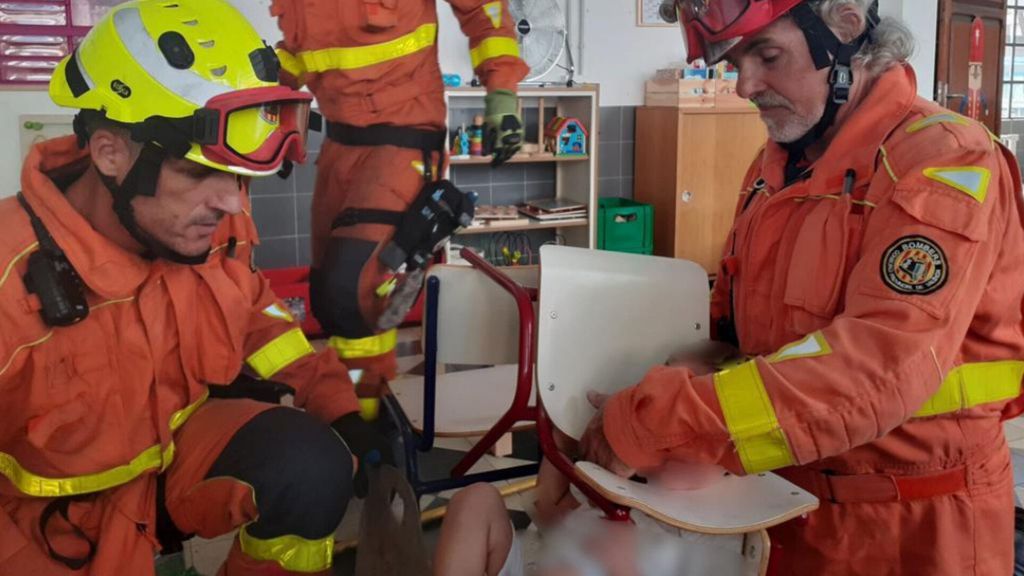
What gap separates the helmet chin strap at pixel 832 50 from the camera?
1434 millimetres

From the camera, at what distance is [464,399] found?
7.38 ft

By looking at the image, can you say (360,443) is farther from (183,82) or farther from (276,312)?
(183,82)

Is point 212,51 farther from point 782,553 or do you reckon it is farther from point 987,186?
point 782,553

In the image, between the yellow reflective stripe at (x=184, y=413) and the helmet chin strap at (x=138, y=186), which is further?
the yellow reflective stripe at (x=184, y=413)

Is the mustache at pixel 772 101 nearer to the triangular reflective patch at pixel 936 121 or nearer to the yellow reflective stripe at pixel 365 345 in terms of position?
the triangular reflective patch at pixel 936 121

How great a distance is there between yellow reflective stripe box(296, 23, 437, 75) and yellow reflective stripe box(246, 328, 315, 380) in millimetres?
544

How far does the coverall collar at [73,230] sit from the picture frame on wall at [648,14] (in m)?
3.69

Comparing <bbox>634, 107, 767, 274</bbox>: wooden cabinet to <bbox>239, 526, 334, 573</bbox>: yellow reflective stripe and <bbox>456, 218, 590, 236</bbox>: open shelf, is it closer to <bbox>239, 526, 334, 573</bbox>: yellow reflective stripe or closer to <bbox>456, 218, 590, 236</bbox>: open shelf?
<bbox>456, 218, 590, 236</bbox>: open shelf

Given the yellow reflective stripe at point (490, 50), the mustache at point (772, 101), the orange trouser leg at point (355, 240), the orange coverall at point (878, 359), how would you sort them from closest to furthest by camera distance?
the orange coverall at point (878, 359)
the mustache at point (772, 101)
the orange trouser leg at point (355, 240)
the yellow reflective stripe at point (490, 50)

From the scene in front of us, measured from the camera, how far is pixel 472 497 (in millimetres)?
1560

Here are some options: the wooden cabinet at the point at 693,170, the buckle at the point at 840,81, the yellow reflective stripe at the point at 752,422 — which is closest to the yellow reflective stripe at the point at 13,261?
the yellow reflective stripe at the point at 752,422

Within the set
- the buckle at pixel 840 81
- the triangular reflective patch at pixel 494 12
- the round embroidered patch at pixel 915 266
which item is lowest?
the round embroidered patch at pixel 915 266

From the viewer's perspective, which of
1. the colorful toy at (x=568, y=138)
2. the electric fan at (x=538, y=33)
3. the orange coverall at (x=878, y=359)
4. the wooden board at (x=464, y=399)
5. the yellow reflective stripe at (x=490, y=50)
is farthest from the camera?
the colorful toy at (x=568, y=138)

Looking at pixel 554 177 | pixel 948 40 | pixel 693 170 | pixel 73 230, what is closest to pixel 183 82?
pixel 73 230
